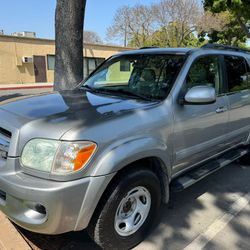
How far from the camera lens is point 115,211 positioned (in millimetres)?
2594

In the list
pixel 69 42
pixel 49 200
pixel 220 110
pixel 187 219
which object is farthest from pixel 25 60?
pixel 49 200

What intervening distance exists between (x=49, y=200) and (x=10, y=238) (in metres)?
0.87

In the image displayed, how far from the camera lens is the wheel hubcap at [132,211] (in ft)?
9.08

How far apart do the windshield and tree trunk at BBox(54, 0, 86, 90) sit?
1162 mm

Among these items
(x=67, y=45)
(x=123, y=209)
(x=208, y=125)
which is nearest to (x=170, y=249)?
(x=123, y=209)

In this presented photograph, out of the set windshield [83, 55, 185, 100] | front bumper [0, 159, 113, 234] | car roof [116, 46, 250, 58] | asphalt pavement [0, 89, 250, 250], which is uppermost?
car roof [116, 46, 250, 58]

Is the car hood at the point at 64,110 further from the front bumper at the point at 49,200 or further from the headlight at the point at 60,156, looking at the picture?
the front bumper at the point at 49,200

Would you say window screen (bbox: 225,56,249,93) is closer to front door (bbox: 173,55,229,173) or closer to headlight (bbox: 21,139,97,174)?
front door (bbox: 173,55,229,173)

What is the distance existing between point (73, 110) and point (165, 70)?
4.07ft

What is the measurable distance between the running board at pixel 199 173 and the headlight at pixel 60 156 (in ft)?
4.36

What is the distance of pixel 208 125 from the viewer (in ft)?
11.7

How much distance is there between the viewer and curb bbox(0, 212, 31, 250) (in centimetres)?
268

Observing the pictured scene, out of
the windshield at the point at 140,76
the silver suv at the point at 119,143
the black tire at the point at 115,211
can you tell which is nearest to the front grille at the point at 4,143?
the silver suv at the point at 119,143

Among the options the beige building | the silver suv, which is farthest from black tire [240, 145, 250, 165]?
the beige building
